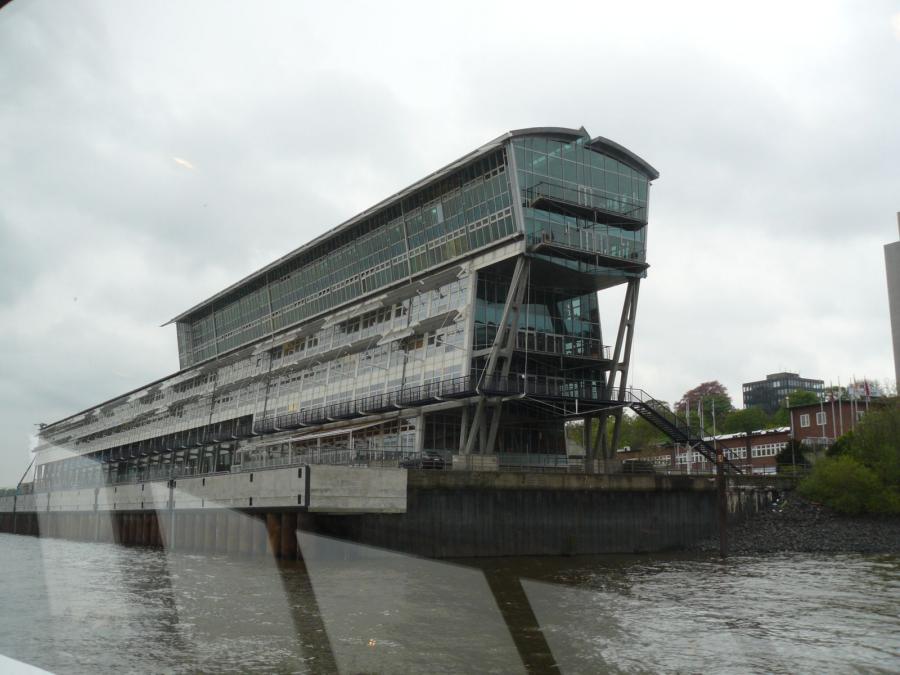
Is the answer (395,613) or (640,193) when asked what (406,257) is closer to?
(640,193)

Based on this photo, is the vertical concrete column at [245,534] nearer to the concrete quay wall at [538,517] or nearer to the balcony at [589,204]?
the concrete quay wall at [538,517]

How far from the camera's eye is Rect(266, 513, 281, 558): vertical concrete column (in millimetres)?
39469

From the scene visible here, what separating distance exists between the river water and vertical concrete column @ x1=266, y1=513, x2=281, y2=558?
1.47 meters

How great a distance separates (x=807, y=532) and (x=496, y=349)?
70.3ft

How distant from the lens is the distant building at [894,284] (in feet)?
299

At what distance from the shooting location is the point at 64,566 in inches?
1629

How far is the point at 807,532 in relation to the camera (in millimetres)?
49812

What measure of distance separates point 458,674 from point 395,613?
25.0 ft

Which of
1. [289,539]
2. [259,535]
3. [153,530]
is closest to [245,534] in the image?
[259,535]

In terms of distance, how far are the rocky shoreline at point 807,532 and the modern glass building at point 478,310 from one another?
475 inches

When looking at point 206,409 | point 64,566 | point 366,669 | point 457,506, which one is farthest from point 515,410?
point 206,409

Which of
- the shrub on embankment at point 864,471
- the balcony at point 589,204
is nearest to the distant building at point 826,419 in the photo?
the shrub on embankment at point 864,471

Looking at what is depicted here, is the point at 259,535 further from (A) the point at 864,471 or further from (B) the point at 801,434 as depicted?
(B) the point at 801,434

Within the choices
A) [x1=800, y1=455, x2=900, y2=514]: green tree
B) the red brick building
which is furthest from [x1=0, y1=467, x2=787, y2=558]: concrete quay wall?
the red brick building
